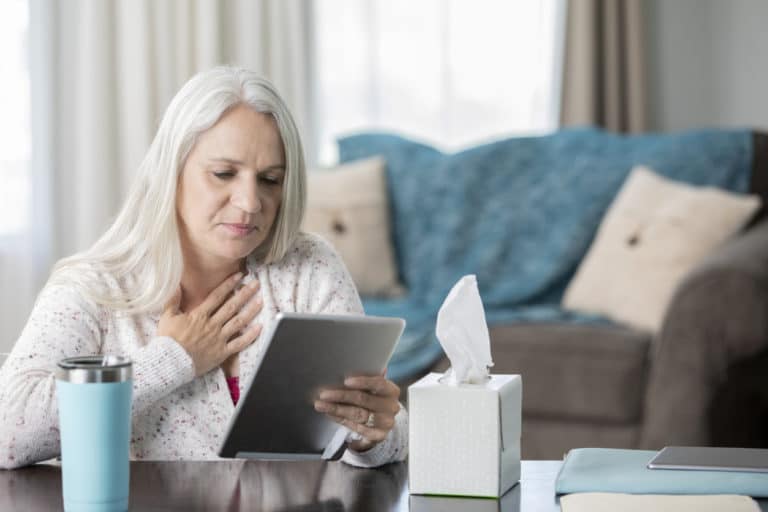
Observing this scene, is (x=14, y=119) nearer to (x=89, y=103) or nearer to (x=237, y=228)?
(x=89, y=103)

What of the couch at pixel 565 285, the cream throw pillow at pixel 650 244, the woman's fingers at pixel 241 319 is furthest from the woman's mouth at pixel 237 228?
the cream throw pillow at pixel 650 244

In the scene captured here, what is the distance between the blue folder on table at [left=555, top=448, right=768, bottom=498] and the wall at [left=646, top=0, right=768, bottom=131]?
124 inches

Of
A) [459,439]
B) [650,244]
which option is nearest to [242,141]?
[459,439]

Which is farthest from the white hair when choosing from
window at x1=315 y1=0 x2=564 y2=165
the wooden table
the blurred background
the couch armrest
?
window at x1=315 y1=0 x2=564 y2=165

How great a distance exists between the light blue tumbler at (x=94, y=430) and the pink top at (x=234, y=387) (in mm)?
486

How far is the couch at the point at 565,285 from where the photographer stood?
9.76ft

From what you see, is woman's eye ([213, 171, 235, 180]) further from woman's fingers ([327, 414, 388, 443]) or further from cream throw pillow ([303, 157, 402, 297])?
cream throw pillow ([303, 157, 402, 297])

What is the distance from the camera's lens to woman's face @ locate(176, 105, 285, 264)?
1688 mm

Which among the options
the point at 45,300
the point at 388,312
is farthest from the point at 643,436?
Answer: the point at 45,300

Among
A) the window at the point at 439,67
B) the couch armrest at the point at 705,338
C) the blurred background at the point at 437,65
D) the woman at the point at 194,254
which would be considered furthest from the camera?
the window at the point at 439,67

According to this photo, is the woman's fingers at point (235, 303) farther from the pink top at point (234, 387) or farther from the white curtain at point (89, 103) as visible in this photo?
the white curtain at point (89, 103)

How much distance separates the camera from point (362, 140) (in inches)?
163

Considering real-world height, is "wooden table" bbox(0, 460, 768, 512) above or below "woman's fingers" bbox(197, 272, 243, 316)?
→ below

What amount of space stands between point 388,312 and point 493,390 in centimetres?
227
